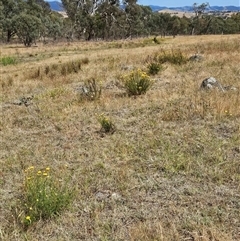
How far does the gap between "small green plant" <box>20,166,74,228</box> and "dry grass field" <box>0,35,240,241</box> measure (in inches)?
1.6

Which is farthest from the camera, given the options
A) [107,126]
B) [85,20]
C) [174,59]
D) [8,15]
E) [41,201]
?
[85,20]

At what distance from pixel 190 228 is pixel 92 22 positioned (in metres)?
54.4

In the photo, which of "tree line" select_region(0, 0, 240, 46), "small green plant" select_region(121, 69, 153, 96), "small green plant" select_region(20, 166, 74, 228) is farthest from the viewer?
"tree line" select_region(0, 0, 240, 46)

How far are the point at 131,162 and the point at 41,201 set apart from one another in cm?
155

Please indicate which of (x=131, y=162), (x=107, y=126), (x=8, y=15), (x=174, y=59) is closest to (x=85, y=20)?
(x=8, y=15)

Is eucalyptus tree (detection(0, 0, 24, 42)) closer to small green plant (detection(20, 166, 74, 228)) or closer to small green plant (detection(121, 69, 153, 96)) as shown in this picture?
small green plant (detection(121, 69, 153, 96))

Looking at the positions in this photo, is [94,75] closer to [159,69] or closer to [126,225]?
[159,69]

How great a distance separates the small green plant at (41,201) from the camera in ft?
10.7

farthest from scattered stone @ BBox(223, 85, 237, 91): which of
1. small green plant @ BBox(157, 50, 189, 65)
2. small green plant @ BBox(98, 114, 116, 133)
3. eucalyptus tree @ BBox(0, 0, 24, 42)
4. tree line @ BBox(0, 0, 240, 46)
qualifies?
eucalyptus tree @ BBox(0, 0, 24, 42)

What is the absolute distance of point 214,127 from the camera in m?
5.39

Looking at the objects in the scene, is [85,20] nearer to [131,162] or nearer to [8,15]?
[8,15]

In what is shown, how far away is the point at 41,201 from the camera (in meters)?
3.29

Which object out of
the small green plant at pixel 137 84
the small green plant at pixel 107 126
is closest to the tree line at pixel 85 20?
the small green plant at pixel 137 84

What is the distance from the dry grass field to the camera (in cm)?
314
